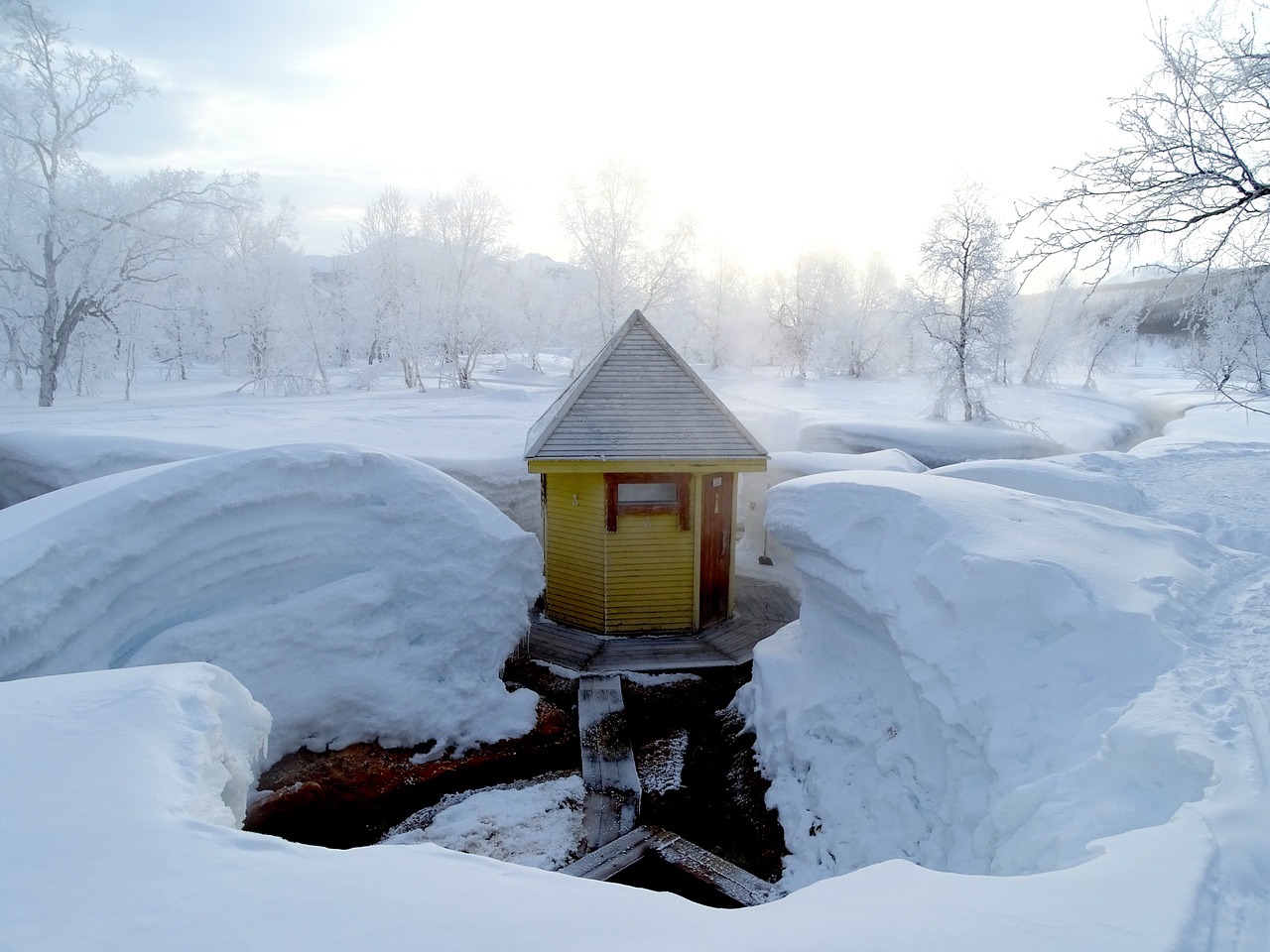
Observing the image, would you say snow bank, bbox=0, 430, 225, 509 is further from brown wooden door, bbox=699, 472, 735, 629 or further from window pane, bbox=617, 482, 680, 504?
brown wooden door, bbox=699, 472, 735, 629

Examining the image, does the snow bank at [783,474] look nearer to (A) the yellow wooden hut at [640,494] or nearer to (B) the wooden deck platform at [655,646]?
(B) the wooden deck platform at [655,646]

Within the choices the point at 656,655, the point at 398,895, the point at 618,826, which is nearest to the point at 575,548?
the point at 656,655

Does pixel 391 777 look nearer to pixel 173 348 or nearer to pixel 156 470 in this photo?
pixel 156 470

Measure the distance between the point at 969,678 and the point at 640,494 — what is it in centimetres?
587

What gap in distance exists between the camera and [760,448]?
32.8 ft

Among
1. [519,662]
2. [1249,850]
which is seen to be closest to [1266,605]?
[1249,850]

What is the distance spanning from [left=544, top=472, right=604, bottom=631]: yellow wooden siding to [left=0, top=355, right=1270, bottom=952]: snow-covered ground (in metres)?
1.80

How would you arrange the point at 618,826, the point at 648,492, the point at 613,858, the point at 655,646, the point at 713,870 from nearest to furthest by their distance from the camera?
the point at 713,870, the point at 613,858, the point at 618,826, the point at 655,646, the point at 648,492

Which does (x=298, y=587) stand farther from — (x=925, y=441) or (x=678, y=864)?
(x=925, y=441)

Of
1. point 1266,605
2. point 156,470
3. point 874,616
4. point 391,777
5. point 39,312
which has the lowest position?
point 391,777

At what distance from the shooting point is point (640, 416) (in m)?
10.2

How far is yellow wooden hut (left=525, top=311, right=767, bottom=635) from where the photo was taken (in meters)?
9.82

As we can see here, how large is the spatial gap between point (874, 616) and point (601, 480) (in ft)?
15.6

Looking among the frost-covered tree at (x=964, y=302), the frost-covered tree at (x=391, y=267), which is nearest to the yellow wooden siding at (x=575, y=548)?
the frost-covered tree at (x=964, y=302)
